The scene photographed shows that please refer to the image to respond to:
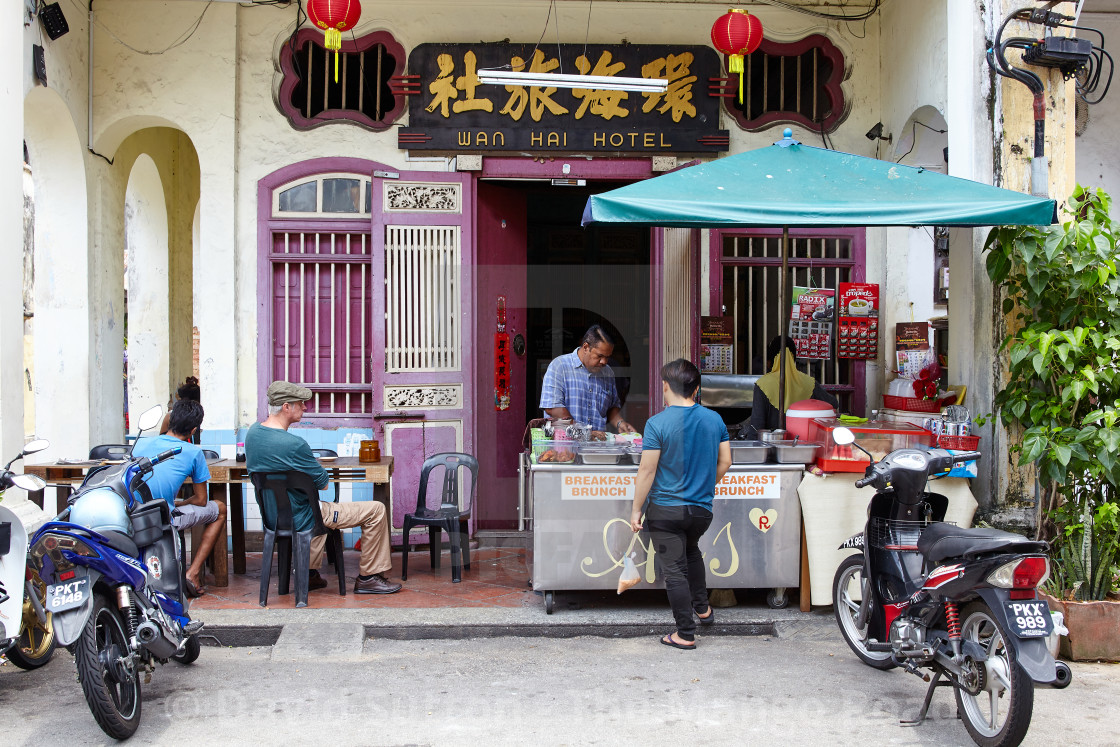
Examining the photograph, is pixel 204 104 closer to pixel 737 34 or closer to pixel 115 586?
pixel 737 34

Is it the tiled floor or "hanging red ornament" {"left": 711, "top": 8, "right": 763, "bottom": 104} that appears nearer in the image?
the tiled floor

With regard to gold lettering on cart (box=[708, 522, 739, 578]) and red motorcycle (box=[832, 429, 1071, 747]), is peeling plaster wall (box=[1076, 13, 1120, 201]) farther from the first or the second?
gold lettering on cart (box=[708, 522, 739, 578])

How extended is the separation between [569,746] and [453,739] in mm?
502

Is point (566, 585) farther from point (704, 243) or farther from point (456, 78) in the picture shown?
point (456, 78)

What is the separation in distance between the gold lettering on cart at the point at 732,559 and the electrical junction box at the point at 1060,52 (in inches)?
136

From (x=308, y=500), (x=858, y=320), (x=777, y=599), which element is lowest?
(x=777, y=599)

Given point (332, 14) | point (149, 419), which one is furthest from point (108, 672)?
point (332, 14)

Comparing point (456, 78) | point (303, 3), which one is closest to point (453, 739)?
point (456, 78)

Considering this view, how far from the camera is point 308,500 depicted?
5.90m

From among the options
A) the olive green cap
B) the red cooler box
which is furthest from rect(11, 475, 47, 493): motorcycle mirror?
the red cooler box

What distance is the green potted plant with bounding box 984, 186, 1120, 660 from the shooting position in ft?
16.8

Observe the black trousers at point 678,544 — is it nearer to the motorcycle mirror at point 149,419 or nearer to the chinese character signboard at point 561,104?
the motorcycle mirror at point 149,419

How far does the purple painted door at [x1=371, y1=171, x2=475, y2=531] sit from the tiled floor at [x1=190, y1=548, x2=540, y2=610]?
2.61ft

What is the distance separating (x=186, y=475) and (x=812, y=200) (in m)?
4.05
